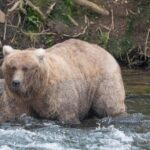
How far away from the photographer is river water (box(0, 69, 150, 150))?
11.0 metres

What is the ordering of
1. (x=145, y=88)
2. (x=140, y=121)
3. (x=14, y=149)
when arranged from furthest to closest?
1. (x=145, y=88)
2. (x=140, y=121)
3. (x=14, y=149)

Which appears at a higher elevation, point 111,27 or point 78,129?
point 111,27

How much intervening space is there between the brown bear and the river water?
0.15m

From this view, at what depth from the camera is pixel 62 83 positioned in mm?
12156

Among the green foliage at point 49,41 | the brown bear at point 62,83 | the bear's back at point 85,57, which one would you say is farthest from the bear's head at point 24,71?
the green foliage at point 49,41

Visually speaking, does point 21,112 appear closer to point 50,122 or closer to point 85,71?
point 50,122

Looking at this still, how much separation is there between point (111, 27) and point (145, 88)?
11.6ft

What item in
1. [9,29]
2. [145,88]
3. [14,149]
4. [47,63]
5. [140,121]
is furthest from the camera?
[9,29]

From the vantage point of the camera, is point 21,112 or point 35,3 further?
point 35,3

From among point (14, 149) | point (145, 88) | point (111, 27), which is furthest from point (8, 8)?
point (14, 149)

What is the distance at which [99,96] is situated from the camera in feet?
42.5

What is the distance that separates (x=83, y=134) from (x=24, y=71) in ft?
4.03

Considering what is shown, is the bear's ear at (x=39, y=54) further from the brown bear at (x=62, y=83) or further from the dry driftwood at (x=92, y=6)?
the dry driftwood at (x=92, y=6)

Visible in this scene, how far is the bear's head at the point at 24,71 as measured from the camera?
11445 millimetres
